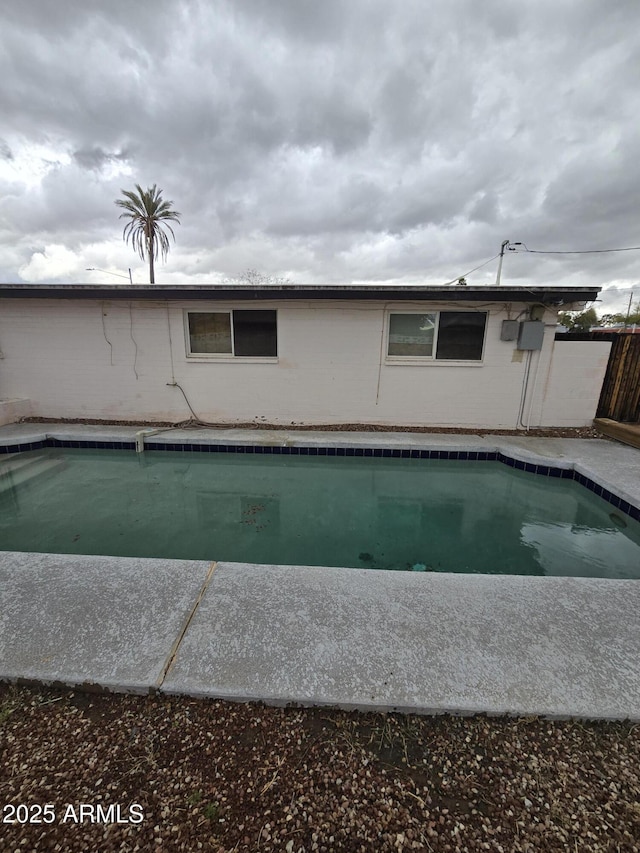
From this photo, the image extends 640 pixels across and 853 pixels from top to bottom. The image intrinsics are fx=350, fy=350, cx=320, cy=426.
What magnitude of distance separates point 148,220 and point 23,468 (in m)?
16.9

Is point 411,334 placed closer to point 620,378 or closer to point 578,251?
point 620,378

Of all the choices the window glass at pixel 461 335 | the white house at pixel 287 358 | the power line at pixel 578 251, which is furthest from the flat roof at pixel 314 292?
the power line at pixel 578 251

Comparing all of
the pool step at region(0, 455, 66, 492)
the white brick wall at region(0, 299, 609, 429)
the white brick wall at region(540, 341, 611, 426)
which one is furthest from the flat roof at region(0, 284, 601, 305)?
the pool step at region(0, 455, 66, 492)

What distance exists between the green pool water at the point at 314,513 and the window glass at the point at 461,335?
2.09m

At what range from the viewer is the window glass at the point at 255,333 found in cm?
639

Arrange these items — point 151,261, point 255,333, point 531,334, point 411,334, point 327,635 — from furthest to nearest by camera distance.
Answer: point 151,261, point 255,333, point 411,334, point 531,334, point 327,635

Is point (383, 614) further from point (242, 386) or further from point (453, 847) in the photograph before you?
point (242, 386)

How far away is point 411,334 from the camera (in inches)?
250

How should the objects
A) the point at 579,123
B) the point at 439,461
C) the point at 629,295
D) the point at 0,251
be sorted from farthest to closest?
1. the point at 629,295
2. the point at 0,251
3. the point at 579,123
4. the point at 439,461

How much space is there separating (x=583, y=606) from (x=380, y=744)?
1.53 metres

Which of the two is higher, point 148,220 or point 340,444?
point 148,220

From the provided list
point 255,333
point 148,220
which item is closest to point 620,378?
point 255,333

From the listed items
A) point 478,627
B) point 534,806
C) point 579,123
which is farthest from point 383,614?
point 579,123

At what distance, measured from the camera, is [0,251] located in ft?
39.6
